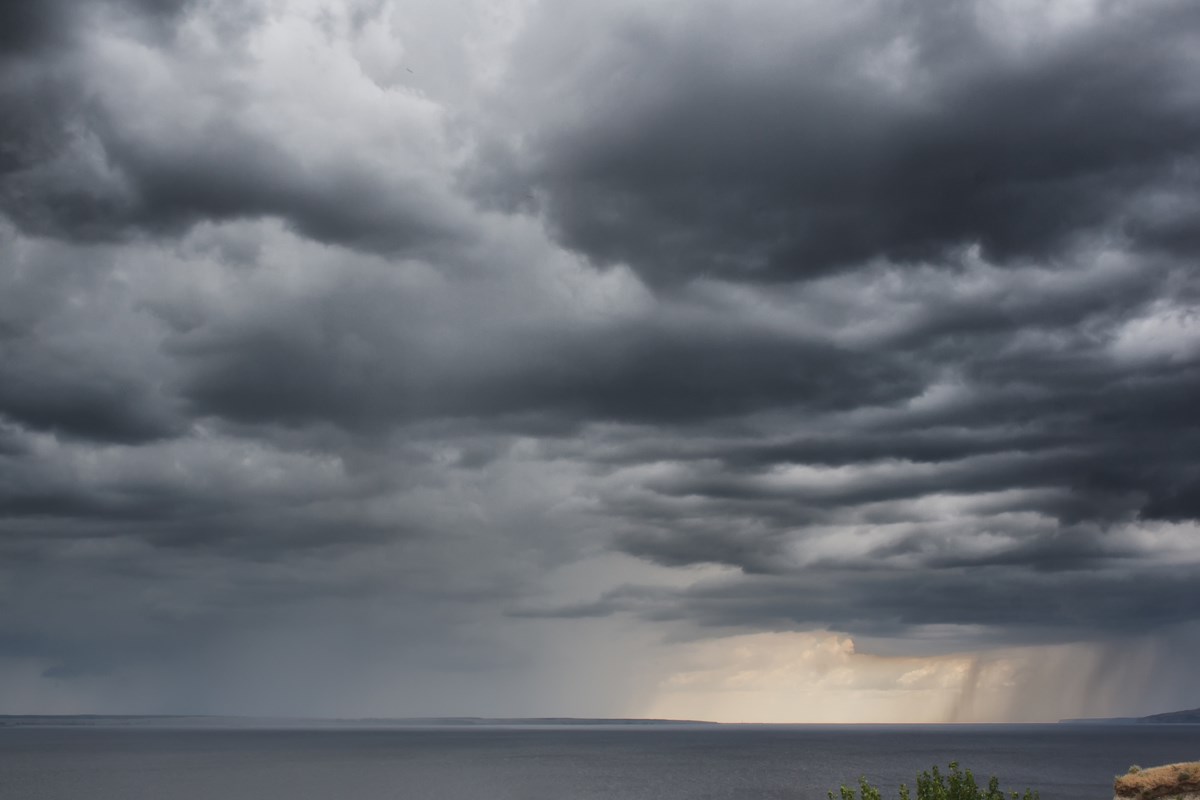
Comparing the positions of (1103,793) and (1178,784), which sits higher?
(1178,784)

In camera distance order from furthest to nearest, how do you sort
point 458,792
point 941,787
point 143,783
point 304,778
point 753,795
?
1. point 304,778
2. point 143,783
3. point 458,792
4. point 753,795
5. point 941,787

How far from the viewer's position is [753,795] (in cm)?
15412

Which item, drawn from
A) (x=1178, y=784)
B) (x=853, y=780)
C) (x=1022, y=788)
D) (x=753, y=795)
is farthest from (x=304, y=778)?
(x=1178, y=784)

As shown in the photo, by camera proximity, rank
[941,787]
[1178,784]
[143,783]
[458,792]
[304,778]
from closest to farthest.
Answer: [941,787]
[1178,784]
[458,792]
[143,783]
[304,778]

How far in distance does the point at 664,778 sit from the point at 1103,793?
249 feet

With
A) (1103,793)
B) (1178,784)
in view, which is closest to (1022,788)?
(1103,793)

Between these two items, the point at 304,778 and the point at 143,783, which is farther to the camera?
the point at 304,778

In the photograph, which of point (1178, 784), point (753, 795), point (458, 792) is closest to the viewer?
point (1178, 784)

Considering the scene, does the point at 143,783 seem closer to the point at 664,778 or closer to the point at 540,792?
the point at 540,792

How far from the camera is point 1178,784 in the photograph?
45.5 meters

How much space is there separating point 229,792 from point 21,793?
31260mm

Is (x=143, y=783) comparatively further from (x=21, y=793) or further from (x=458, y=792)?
(x=458, y=792)

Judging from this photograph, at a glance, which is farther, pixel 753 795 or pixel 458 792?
pixel 458 792

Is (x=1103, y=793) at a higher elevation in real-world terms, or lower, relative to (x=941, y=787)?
lower
